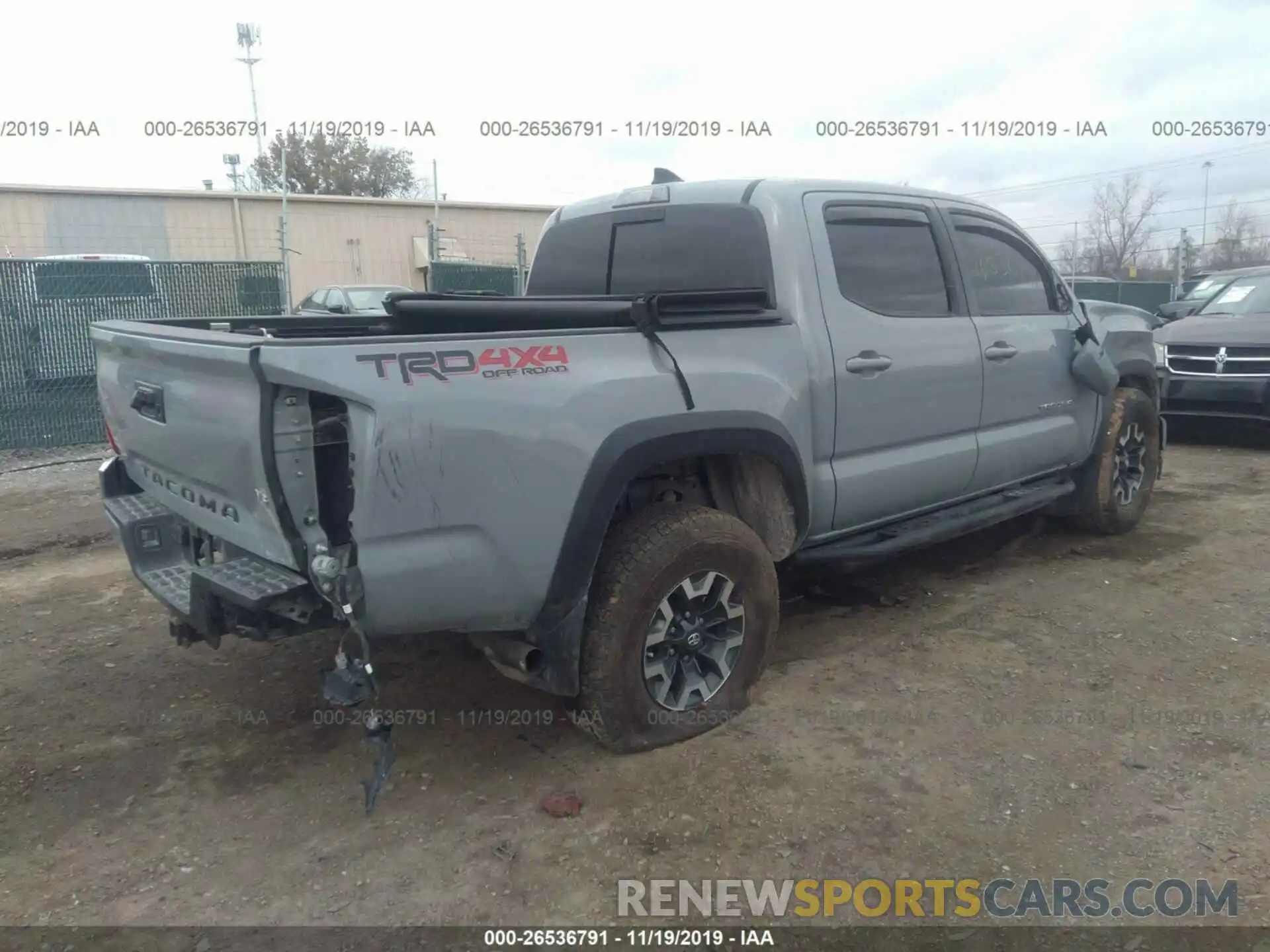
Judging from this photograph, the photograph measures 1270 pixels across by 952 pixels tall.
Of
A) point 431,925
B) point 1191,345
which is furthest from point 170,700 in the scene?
point 1191,345

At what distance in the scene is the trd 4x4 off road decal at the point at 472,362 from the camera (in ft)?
8.39

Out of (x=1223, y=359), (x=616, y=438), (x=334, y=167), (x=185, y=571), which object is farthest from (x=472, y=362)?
(x=334, y=167)

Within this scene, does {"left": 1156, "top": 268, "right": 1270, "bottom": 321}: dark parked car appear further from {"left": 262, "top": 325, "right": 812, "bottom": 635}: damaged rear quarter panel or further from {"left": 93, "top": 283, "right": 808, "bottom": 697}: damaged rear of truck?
{"left": 262, "top": 325, "right": 812, "bottom": 635}: damaged rear quarter panel

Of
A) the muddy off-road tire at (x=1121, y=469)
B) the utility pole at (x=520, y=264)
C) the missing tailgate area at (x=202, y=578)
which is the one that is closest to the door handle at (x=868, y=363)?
the missing tailgate area at (x=202, y=578)

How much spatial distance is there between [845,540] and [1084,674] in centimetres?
111

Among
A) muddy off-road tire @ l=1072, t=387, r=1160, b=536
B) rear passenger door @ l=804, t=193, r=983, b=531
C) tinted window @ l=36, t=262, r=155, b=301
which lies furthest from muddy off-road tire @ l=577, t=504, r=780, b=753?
tinted window @ l=36, t=262, r=155, b=301

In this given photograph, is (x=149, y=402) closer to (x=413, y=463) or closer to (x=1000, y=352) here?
(x=413, y=463)

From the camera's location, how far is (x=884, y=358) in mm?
3936

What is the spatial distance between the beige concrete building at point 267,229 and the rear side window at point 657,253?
49.7 feet

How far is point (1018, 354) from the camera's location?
4.71m

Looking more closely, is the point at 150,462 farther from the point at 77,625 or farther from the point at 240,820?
the point at 77,625

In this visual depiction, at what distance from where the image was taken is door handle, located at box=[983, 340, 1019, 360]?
450 centimetres

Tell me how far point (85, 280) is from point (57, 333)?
1.88ft

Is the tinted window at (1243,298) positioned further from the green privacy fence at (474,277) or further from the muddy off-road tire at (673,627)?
the green privacy fence at (474,277)
